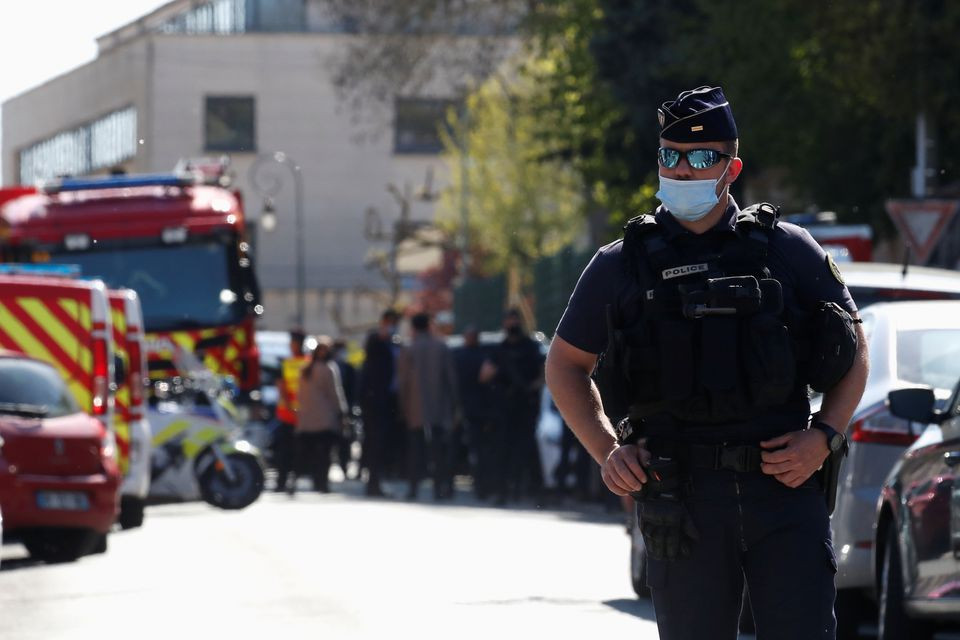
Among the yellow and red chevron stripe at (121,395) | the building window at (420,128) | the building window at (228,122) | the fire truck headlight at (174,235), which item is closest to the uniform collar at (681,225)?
the yellow and red chevron stripe at (121,395)

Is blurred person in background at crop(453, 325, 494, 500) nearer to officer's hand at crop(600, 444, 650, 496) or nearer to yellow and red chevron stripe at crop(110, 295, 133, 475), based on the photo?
yellow and red chevron stripe at crop(110, 295, 133, 475)

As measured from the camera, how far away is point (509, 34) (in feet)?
125

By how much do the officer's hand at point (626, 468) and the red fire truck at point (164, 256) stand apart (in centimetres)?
1923

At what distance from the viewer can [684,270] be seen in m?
5.40

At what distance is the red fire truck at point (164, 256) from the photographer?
2447cm

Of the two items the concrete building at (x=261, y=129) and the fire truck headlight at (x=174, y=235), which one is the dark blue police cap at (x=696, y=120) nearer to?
the fire truck headlight at (x=174, y=235)

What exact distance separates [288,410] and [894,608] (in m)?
20.0

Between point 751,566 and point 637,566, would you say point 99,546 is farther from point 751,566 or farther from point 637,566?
point 751,566

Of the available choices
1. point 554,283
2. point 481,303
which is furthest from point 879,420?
point 481,303

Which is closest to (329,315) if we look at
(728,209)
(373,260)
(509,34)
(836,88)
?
Answer: (373,260)

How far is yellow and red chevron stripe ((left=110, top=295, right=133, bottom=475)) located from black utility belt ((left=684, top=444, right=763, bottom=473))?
1346 cm

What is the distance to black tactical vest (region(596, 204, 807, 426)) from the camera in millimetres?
5281

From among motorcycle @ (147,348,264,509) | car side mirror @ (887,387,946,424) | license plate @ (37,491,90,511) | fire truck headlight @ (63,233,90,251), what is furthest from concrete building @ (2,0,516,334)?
car side mirror @ (887,387,946,424)

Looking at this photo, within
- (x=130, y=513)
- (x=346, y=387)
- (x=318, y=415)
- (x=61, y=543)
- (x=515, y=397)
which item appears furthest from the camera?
(x=346, y=387)
